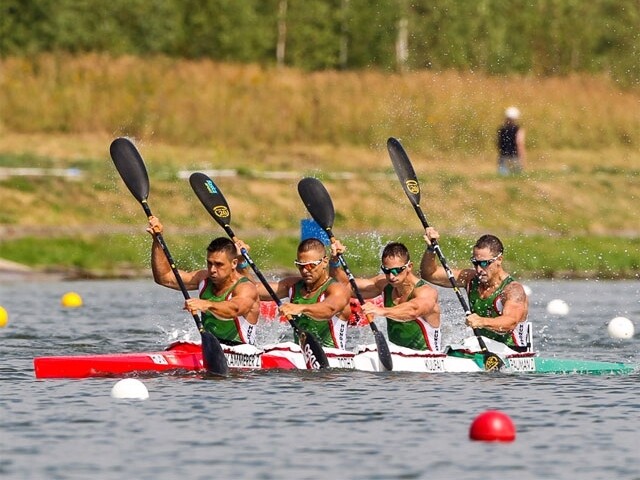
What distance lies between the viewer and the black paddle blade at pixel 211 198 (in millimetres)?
19953

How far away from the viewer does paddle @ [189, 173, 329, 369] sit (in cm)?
1795

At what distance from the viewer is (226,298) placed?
1814cm

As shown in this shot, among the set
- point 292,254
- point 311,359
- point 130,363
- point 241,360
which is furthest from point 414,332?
point 292,254

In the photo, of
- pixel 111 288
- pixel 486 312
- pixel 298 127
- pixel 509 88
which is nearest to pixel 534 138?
pixel 509 88

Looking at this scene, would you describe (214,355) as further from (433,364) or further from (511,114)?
(511,114)

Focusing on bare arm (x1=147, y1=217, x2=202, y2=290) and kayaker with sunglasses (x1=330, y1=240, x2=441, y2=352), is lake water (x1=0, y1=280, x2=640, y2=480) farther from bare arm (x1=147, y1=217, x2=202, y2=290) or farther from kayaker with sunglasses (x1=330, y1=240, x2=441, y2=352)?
bare arm (x1=147, y1=217, x2=202, y2=290)

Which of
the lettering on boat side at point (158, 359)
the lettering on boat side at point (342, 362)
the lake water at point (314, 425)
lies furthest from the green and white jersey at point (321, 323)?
the lettering on boat side at point (158, 359)

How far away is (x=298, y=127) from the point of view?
44156 millimetres

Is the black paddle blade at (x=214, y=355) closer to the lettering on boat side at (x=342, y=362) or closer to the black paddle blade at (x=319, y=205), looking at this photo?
the lettering on boat side at (x=342, y=362)

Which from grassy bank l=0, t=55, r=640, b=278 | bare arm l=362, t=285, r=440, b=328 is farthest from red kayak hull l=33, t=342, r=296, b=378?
grassy bank l=0, t=55, r=640, b=278

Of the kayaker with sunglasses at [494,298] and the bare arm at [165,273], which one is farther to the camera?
the bare arm at [165,273]

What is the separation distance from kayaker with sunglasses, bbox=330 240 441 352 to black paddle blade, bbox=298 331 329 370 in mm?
613

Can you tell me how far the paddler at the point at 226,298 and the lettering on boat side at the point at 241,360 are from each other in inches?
8.0

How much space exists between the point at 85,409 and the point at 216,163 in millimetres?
24169
